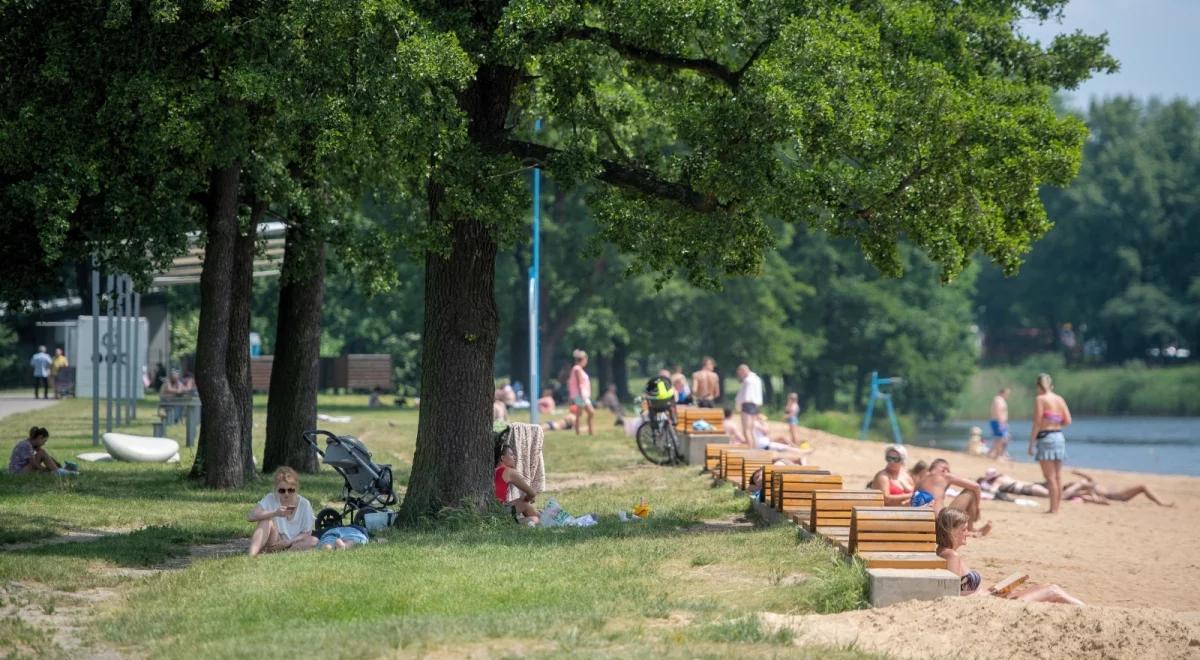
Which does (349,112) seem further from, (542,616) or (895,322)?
(895,322)

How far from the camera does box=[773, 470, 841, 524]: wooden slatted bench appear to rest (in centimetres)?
1571

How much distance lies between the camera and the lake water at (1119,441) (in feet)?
151

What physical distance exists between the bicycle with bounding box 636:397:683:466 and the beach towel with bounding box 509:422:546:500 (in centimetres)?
738

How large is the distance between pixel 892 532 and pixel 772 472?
4741mm

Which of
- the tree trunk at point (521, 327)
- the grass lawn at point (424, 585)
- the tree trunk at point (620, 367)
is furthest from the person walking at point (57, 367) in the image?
the grass lawn at point (424, 585)

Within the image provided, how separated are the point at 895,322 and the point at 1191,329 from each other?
23.9 m

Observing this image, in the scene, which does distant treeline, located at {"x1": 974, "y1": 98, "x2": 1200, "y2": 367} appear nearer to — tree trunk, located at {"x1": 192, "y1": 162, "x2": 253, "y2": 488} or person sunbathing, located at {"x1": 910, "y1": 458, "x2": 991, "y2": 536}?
person sunbathing, located at {"x1": 910, "y1": 458, "x2": 991, "y2": 536}

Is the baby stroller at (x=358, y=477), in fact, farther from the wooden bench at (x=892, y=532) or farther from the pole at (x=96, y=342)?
the pole at (x=96, y=342)

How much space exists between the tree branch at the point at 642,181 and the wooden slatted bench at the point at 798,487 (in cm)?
280

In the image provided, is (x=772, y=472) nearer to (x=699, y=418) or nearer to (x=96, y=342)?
(x=699, y=418)

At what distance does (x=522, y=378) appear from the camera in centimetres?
5869

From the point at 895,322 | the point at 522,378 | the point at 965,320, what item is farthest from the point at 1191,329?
the point at 522,378

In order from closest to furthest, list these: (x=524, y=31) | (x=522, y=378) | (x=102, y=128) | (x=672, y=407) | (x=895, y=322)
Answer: (x=524, y=31), (x=102, y=128), (x=672, y=407), (x=522, y=378), (x=895, y=322)

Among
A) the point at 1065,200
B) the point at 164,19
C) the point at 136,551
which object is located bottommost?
the point at 136,551
